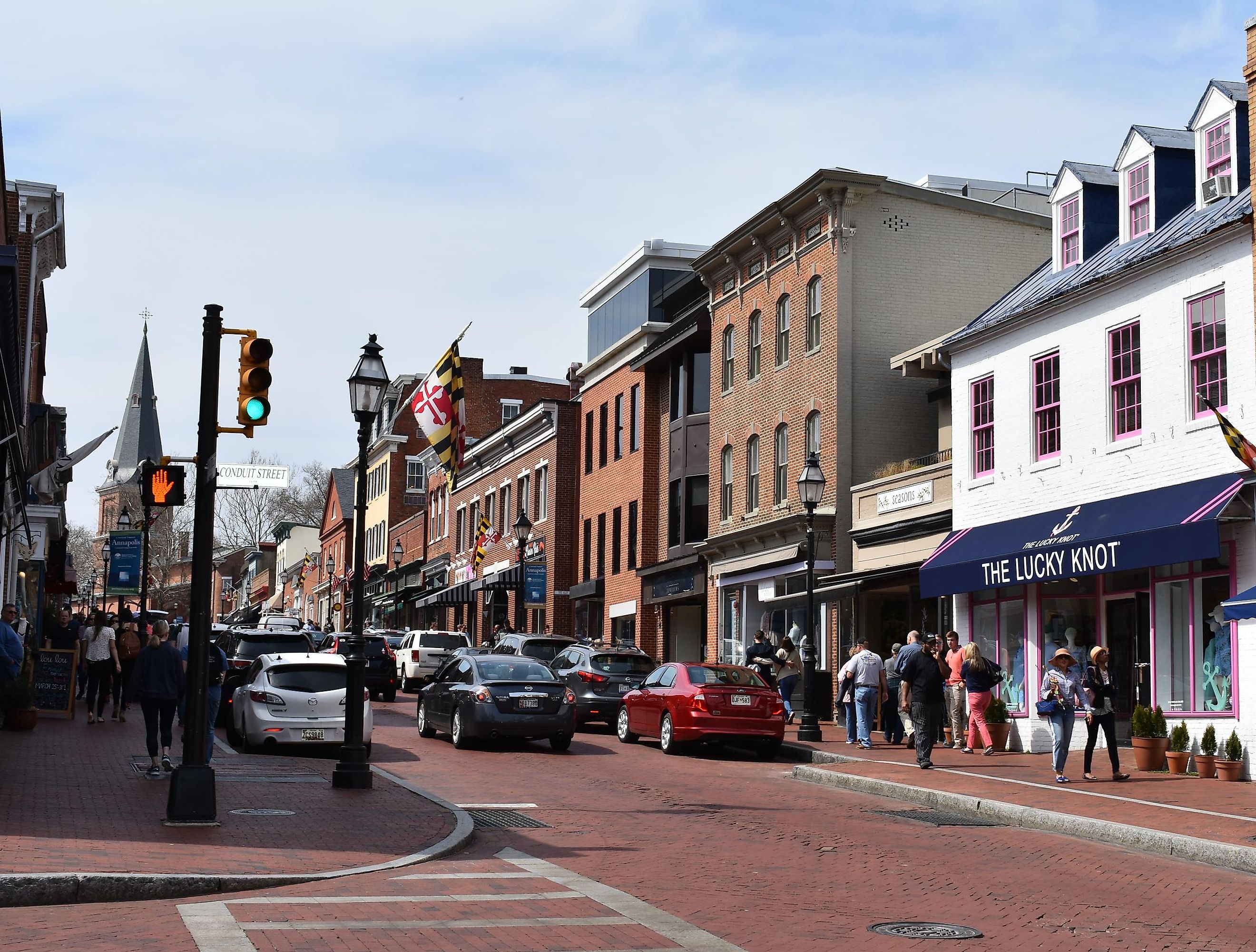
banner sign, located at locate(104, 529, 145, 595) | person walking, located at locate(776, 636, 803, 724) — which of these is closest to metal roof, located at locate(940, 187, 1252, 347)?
person walking, located at locate(776, 636, 803, 724)

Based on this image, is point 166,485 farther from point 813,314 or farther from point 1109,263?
point 813,314

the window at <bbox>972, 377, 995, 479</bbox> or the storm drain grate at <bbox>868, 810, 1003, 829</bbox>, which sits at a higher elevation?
the window at <bbox>972, 377, 995, 479</bbox>

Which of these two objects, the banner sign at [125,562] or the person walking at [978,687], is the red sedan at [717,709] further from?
the banner sign at [125,562]

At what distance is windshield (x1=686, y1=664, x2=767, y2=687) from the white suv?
15423mm

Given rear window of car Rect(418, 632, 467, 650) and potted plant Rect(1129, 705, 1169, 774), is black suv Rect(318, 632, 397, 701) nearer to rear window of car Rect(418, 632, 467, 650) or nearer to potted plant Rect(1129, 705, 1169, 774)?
rear window of car Rect(418, 632, 467, 650)

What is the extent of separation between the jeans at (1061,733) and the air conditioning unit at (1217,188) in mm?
8380

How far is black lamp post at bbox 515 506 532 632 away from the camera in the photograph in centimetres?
3997

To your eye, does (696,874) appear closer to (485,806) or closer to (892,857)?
(892,857)

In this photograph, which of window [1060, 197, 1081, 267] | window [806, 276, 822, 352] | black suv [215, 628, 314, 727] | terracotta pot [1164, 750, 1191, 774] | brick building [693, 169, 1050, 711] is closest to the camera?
terracotta pot [1164, 750, 1191, 774]

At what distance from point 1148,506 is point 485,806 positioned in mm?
10590

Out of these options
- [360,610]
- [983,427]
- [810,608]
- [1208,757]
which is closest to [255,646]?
[810,608]

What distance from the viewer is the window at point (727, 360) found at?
124 feet

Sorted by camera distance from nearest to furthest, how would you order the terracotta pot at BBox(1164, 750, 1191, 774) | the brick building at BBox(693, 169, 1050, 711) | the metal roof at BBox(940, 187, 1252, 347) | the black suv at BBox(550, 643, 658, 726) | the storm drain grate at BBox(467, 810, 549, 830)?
the storm drain grate at BBox(467, 810, 549, 830), the terracotta pot at BBox(1164, 750, 1191, 774), the metal roof at BBox(940, 187, 1252, 347), the black suv at BBox(550, 643, 658, 726), the brick building at BBox(693, 169, 1050, 711)

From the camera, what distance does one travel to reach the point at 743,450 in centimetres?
3662
